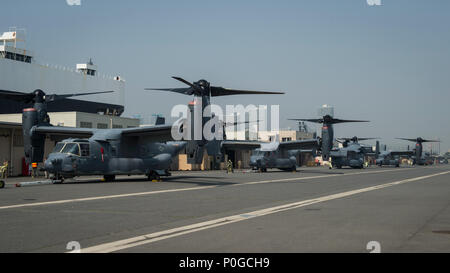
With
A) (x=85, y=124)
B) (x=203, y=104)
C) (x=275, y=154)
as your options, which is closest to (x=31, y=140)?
(x=203, y=104)

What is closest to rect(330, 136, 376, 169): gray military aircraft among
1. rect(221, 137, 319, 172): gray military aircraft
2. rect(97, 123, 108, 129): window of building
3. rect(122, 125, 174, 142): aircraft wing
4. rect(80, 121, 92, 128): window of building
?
rect(221, 137, 319, 172): gray military aircraft

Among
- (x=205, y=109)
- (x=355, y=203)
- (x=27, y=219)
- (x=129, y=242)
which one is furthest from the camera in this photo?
(x=205, y=109)

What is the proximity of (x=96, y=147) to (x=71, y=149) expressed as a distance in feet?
5.63

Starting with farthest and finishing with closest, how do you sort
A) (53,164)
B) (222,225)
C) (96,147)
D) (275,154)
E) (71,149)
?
(275,154) → (96,147) → (71,149) → (53,164) → (222,225)

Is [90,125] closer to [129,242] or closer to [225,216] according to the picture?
[225,216]

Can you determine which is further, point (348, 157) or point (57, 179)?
point (348, 157)

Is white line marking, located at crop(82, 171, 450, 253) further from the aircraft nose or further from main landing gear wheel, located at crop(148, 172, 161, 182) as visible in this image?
main landing gear wheel, located at crop(148, 172, 161, 182)

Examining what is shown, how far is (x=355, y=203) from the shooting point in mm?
17734

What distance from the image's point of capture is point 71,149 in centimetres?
2916

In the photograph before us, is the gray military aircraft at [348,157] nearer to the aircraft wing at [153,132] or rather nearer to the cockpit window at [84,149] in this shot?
the aircraft wing at [153,132]

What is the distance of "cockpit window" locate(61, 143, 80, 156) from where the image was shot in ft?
95.2

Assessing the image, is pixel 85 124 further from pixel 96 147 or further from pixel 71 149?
pixel 71 149
